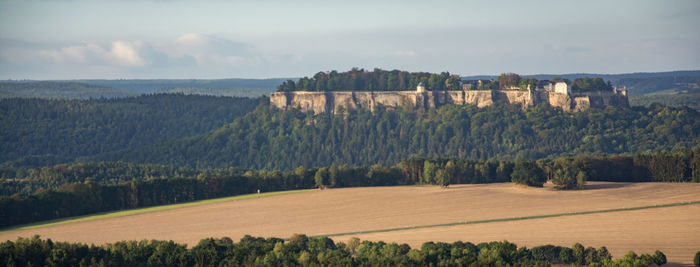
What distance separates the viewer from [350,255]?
7100cm

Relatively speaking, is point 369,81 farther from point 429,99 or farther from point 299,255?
point 299,255

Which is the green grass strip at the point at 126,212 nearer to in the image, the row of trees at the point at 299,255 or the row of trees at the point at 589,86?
the row of trees at the point at 299,255

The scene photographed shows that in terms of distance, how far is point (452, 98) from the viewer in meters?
185

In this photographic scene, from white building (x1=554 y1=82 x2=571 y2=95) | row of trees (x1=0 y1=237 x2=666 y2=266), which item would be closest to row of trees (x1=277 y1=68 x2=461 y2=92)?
white building (x1=554 y1=82 x2=571 y2=95)

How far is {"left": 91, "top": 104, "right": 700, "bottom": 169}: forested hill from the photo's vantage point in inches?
6260

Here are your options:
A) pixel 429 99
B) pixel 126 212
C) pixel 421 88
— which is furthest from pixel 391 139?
pixel 126 212

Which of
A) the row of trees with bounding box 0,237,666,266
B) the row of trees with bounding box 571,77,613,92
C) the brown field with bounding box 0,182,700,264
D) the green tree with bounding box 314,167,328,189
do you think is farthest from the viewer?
the row of trees with bounding box 571,77,613,92

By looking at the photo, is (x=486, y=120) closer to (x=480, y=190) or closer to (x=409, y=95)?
(x=409, y=95)

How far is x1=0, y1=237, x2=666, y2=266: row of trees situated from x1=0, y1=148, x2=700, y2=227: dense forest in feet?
107

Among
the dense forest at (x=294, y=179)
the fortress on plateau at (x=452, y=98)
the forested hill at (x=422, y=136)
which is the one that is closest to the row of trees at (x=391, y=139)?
the forested hill at (x=422, y=136)

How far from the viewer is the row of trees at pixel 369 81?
624 feet

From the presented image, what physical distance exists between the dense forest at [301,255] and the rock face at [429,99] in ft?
344

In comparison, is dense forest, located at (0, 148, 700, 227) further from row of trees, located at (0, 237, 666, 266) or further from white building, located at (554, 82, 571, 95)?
white building, located at (554, 82, 571, 95)

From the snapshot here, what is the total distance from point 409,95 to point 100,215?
318 ft
